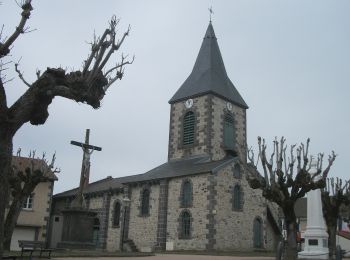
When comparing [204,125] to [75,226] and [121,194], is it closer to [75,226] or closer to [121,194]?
[121,194]

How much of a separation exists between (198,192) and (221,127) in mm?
6993

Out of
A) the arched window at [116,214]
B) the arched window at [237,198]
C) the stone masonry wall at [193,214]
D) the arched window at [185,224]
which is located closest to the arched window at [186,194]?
the stone masonry wall at [193,214]

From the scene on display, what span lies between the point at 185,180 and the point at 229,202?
10.1ft

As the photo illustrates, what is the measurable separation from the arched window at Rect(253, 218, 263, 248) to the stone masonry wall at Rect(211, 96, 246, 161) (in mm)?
4647

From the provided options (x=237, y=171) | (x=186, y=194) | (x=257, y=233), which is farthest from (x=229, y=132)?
(x=257, y=233)

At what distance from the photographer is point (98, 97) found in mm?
8750

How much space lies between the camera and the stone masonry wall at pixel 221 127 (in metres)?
31.5

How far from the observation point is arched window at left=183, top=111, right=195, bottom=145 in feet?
108

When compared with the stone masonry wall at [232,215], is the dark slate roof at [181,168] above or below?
above

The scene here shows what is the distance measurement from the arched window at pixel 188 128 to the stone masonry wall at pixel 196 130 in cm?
28

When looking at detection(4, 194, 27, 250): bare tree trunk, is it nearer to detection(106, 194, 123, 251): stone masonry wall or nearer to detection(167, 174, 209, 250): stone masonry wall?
detection(167, 174, 209, 250): stone masonry wall

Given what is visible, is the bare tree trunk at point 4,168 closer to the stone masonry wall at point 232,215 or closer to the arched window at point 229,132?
the stone masonry wall at point 232,215

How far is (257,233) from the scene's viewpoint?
29188 millimetres

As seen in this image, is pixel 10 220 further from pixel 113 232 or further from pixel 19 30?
pixel 113 232
